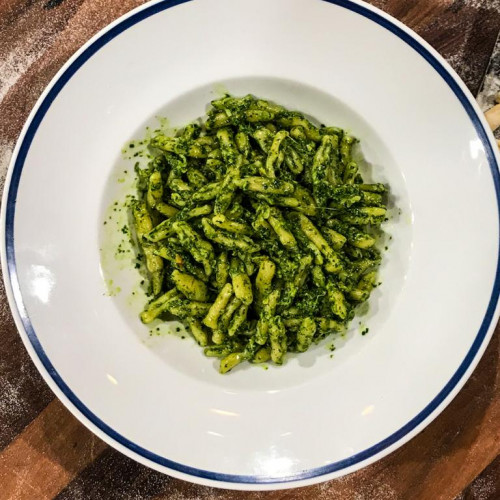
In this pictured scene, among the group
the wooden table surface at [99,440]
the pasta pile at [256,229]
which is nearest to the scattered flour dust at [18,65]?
the wooden table surface at [99,440]

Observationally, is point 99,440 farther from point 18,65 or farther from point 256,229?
point 18,65

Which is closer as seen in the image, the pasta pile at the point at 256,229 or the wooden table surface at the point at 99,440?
the pasta pile at the point at 256,229

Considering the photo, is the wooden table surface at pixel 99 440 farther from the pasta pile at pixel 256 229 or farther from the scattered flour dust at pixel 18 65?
the pasta pile at pixel 256 229

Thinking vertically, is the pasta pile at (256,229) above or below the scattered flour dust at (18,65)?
below

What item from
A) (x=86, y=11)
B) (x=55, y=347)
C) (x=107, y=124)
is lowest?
(x=55, y=347)

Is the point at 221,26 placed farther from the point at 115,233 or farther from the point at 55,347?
the point at 55,347

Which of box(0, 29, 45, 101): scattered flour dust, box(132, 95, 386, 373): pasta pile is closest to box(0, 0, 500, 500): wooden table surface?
box(0, 29, 45, 101): scattered flour dust

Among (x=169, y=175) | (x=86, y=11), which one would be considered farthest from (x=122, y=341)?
(x=86, y=11)
